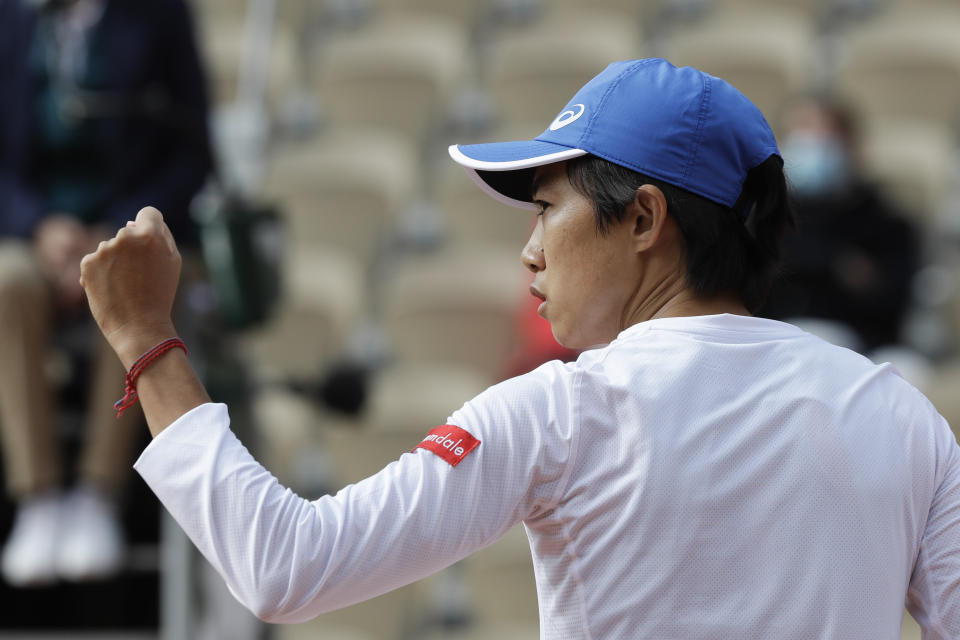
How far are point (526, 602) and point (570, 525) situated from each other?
2.54m

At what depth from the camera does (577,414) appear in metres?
1.01

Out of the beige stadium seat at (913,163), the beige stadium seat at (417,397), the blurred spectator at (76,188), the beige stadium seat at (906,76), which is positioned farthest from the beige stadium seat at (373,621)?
the beige stadium seat at (906,76)

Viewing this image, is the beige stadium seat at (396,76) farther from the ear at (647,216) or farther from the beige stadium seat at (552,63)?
the ear at (647,216)

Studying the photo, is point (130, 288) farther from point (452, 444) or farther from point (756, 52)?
point (756, 52)

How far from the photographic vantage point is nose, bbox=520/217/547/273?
3.90 ft

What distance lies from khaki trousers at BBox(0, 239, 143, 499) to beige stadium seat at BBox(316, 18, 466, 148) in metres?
2.29

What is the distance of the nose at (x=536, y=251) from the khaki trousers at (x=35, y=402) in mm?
1830

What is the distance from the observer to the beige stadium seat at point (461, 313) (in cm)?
414

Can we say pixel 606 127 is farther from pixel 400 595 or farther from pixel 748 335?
pixel 400 595

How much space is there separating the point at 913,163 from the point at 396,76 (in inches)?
76.8

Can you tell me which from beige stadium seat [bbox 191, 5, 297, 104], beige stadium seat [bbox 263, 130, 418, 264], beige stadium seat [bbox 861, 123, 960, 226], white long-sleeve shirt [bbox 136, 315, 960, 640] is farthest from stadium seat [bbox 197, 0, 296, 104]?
white long-sleeve shirt [bbox 136, 315, 960, 640]

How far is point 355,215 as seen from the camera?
454 cm

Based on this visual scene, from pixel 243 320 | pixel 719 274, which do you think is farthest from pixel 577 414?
pixel 243 320

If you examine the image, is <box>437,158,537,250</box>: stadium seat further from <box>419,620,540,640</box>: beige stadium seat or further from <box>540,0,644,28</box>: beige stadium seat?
<box>419,620,540,640</box>: beige stadium seat
